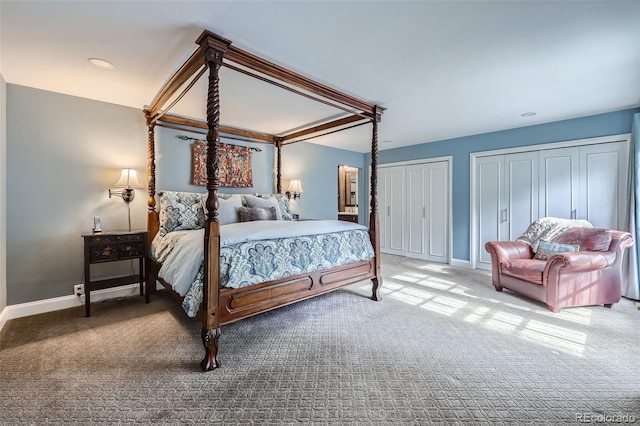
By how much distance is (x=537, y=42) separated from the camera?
205cm

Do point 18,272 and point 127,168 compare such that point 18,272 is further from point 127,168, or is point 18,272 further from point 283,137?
point 283,137

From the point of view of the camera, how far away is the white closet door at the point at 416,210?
5597 mm

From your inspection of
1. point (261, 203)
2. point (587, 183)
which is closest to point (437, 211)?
point (587, 183)

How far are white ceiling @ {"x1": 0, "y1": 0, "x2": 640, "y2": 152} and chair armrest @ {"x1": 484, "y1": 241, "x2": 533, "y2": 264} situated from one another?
71.6 inches

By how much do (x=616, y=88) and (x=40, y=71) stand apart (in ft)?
19.1

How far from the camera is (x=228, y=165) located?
4.23 m

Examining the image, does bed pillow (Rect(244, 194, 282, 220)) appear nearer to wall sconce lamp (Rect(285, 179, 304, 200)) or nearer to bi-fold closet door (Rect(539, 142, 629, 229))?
wall sconce lamp (Rect(285, 179, 304, 200))

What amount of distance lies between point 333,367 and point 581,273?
296cm

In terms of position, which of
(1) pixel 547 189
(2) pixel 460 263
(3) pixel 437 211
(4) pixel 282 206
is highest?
(1) pixel 547 189

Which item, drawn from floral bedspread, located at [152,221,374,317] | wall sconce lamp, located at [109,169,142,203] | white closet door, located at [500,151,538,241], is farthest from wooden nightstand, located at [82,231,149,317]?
white closet door, located at [500,151,538,241]

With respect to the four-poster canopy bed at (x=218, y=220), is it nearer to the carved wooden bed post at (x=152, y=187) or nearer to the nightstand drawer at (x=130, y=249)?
the carved wooden bed post at (x=152, y=187)

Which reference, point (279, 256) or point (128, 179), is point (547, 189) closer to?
point (279, 256)

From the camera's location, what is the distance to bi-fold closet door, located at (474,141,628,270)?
141 inches

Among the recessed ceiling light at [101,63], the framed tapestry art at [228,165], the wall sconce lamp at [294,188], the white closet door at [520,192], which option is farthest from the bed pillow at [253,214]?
the white closet door at [520,192]
